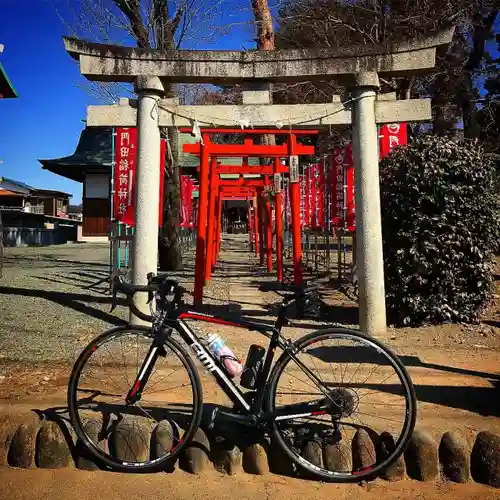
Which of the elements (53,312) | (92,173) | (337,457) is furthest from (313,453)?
(92,173)

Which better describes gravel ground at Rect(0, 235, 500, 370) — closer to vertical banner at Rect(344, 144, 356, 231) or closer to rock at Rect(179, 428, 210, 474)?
vertical banner at Rect(344, 144, 356, 231)

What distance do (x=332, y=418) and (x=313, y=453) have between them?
0.86 ft

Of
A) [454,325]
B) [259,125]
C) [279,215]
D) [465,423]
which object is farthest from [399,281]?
[279,215]

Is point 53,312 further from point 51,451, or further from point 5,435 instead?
point 51,451

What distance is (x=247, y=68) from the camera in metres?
6.30

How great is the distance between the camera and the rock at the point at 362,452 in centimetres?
308

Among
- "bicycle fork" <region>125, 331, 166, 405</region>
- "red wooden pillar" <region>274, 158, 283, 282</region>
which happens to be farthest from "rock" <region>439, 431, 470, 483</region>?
"red wooden pillar" <region>274, 158, 283, 282</region>

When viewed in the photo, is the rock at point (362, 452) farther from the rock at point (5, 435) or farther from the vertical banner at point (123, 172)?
the vertical banner at point (123, 172)

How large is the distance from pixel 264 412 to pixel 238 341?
9.56 feet

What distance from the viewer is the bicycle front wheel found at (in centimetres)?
295

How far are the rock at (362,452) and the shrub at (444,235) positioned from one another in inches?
141

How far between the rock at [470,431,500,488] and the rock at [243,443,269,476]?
1.33 metres

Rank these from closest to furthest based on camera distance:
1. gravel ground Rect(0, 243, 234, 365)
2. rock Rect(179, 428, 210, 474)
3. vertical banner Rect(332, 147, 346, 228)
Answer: rock Rect(179, 428, 210, 474) → gravel ground Rect(0, 243, 234, 365) → vertical banner Rect(332, 147, 346, 228)

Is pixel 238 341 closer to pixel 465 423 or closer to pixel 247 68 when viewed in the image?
pixel 465 423
